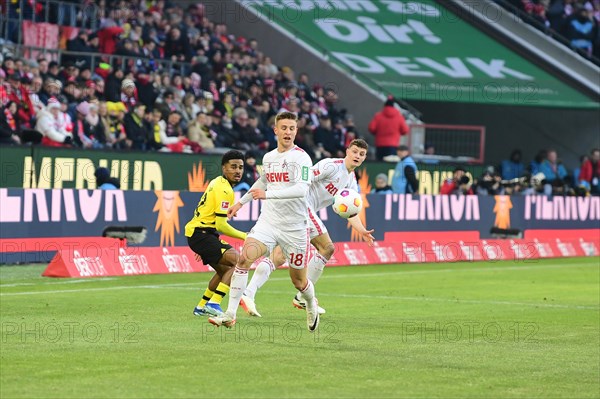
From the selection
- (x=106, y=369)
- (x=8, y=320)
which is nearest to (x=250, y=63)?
(x=8, y=320)

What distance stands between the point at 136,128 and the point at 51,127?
256 cm

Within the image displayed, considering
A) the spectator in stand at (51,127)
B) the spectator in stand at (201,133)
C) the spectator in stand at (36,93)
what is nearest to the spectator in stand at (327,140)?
the spectator in stand at (201,133)

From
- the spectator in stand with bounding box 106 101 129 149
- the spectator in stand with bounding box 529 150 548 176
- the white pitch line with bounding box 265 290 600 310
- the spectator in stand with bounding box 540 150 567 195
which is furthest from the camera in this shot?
the spectator in stand with bounding box 529 150 548 176

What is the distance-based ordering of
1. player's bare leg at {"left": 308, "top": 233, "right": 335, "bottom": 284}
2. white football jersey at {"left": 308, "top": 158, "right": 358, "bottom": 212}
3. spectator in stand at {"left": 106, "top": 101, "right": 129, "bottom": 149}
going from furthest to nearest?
spectator in stand at {"left": 106, "top": 101, "right": 129, "bottom": 149}
player's bare leg at {"left": 308, "top": 233, "right": 335, "bottom": 284}
white football jersey at {"left": 308, "top": 158, "right": 358, "bottom": 212}

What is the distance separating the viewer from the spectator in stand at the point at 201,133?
28.3 m

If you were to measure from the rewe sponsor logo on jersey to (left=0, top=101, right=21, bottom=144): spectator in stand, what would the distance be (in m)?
10.9

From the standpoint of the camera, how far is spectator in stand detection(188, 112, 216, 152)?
28344mm

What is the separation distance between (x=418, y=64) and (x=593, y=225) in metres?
8.98

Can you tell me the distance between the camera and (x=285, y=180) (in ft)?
45.0

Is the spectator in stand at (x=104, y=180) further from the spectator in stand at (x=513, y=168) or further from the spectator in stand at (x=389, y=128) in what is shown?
the spectator in stand at (x=513, y=168)

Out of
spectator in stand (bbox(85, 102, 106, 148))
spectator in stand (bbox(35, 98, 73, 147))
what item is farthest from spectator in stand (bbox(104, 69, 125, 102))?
spectator in stand (bbox(35, 98, 73, 147))

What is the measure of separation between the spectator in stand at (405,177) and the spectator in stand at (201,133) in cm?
422

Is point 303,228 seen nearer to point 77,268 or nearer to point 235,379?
point 235,379

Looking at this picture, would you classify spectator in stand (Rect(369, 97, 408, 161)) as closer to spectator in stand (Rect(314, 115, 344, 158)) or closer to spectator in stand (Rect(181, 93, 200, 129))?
spectator in stand (Rect(314, 115, 344, 158))
